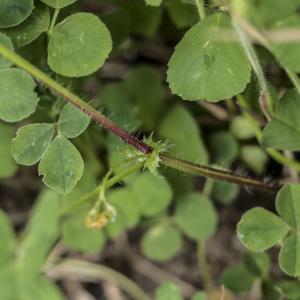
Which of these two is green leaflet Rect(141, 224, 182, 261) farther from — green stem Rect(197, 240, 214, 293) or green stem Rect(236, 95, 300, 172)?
green stem Rect(236, 95, 300, 172)

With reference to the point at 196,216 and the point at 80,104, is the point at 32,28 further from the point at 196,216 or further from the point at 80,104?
the point at 196,216

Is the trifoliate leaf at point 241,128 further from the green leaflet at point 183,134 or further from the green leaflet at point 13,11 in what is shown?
the green leaflet at point 13,11

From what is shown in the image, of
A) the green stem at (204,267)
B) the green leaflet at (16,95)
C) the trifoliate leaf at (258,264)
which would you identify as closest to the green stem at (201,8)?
the green leaflet at (16,95)

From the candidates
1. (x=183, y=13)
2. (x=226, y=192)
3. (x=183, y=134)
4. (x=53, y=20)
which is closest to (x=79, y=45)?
(x=53, y=20)


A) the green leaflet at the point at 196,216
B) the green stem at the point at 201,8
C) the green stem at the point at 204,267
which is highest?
the green stem at the point at 201,8

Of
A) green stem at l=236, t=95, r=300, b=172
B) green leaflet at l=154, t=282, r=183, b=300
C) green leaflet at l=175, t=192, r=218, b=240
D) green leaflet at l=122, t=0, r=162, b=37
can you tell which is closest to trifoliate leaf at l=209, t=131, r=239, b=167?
green leaflet at l=175, t=192, r=218, b=240

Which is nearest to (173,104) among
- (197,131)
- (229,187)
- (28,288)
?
(197,131)

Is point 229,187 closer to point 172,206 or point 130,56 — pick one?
point 172,206
